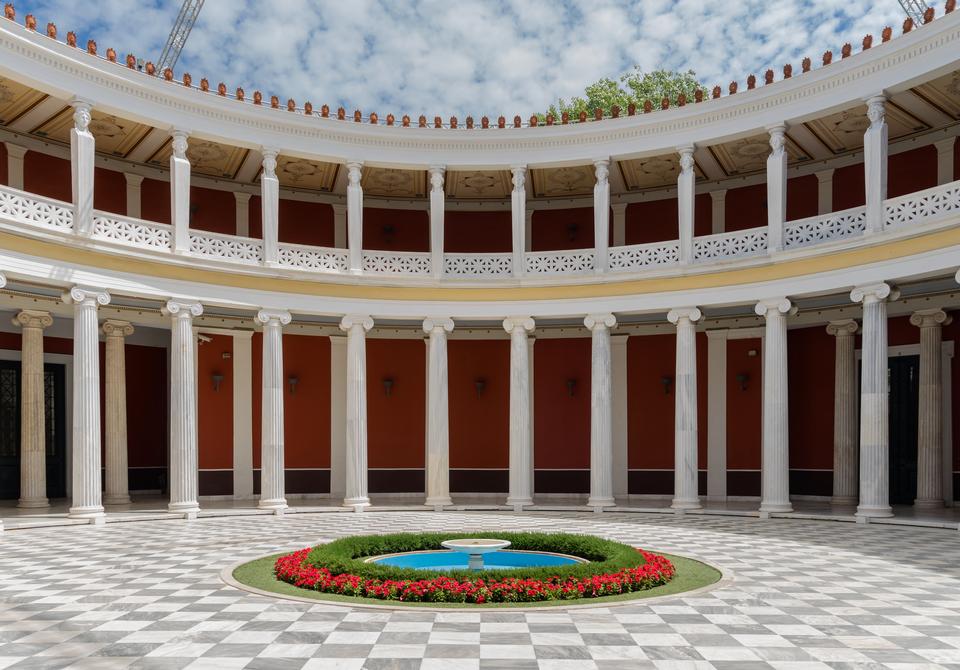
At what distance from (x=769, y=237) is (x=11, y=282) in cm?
1918

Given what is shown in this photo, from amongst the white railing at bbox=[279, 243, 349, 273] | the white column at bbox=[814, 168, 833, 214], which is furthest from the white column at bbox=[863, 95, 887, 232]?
the white railing at bbox=[279, 243, 349, 273]

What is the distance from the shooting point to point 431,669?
7.55m

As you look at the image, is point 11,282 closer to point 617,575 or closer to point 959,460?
→ point 617,575

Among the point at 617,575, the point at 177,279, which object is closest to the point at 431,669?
the point at 617,575

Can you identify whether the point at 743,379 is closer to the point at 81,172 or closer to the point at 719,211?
the point at 719,211

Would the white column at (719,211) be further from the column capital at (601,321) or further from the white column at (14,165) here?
the white column at (14,165)

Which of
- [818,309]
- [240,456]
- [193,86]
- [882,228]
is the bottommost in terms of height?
[240,456]

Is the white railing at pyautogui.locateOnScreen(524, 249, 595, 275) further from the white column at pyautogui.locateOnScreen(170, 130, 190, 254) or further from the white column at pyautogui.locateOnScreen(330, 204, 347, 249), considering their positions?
the white column at pyautogui.locateOnScreen(170, 130, 190, 254)

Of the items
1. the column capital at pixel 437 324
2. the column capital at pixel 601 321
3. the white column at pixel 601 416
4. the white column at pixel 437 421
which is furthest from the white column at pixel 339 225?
the white column at pixel 601 416

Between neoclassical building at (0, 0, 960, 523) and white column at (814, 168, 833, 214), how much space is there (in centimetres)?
20

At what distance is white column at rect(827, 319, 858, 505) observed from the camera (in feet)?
80.3

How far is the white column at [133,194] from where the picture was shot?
24812mm

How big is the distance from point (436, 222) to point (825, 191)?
1184 cm

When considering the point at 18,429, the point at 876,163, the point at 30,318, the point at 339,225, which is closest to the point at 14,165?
the point at 30,318
